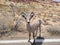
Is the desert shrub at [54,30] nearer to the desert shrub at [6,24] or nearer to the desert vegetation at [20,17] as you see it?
the desert vegetation at [20,17]

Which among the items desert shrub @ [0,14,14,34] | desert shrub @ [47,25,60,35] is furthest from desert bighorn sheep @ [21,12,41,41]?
desert shrub @ [0,14,14,34]

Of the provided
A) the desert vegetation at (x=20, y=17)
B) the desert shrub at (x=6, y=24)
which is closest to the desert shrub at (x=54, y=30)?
the desert vegetation at (x=20, y=17)

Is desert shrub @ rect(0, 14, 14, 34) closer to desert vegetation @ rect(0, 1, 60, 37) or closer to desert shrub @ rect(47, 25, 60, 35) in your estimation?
desert vegetation @ rect(0, 1, 60, 37)

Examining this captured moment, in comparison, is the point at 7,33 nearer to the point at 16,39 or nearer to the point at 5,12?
the point at 16,39

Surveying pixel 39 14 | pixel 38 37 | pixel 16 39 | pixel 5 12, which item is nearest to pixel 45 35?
pixel 38 37

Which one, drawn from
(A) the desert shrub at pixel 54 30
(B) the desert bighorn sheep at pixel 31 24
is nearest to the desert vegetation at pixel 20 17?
(A) the desert shrub at pixel 54 30

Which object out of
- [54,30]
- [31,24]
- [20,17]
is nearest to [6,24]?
[20,17]

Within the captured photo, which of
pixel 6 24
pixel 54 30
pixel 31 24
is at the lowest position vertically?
pixel 54 30

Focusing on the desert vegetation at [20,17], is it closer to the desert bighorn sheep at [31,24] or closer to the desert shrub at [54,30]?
the desert shrub at [54,30]

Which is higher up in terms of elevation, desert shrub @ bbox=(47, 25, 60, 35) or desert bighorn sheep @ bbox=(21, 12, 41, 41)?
desert bighorn sheep @ bbox=(21, 12, 41, 41)

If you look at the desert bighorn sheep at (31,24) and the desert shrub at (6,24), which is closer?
the desert bighorn sheep at (31,24)

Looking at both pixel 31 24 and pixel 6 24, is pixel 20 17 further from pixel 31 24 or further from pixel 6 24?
pixel 31 24

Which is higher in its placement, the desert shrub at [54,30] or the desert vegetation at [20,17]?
the desert vegetation at [20,17]

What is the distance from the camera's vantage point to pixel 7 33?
7.81 metres
